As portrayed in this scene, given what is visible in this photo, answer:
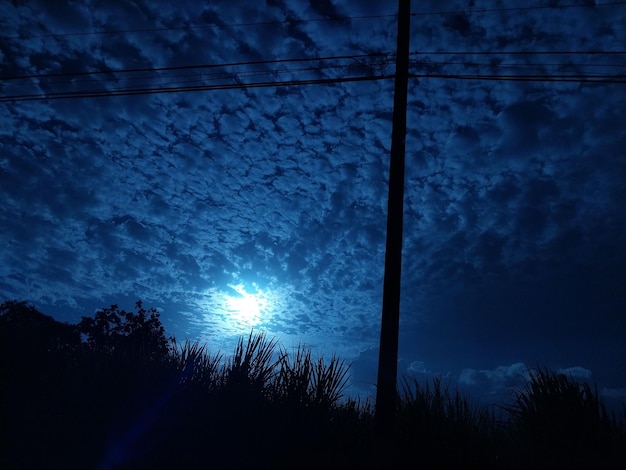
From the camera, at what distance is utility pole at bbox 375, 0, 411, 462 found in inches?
198

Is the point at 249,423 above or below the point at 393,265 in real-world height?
below

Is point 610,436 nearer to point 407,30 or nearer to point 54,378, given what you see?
point 407,30

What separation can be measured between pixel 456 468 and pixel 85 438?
330 inches

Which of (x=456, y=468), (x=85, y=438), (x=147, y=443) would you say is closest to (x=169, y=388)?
(x=147, y=443)

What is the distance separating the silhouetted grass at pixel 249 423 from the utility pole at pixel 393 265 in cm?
106

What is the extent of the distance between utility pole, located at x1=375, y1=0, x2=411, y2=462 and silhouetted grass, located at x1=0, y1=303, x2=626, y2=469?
1.06 meters

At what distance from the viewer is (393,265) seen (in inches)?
220

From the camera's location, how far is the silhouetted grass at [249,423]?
681 centimetres

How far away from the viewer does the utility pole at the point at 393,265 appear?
503 cm

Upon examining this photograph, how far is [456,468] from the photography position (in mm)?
6414

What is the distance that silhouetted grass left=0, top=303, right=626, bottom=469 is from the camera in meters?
6.81

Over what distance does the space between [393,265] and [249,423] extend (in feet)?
16.3

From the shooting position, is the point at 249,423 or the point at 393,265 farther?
the point at 249,423

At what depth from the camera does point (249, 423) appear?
7.53m
